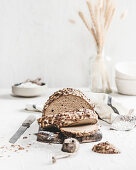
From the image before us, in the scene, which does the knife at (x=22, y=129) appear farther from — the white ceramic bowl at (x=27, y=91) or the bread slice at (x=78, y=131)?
the white ceramic bowl at (x=27, y=91)

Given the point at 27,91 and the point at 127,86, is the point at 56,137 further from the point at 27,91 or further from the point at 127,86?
the point at 127,86

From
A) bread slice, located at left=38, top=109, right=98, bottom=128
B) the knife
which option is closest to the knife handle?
the knife

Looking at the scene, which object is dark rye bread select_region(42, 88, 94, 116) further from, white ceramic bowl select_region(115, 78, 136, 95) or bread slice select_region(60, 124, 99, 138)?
white ceramic bowl select_region(115, 78, 136, 95)

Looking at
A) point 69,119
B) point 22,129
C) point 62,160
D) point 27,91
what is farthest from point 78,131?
point 27,91

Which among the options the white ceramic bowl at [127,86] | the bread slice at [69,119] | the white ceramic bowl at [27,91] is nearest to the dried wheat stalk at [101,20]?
the white ceramic bowl at [127,86]

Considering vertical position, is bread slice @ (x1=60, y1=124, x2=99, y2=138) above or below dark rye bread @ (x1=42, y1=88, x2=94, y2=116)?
below

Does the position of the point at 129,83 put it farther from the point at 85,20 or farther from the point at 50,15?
the point at 50,15
